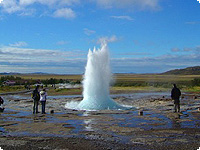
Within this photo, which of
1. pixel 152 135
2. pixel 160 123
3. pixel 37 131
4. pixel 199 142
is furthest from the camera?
pixel 160 123

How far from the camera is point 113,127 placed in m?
11.8

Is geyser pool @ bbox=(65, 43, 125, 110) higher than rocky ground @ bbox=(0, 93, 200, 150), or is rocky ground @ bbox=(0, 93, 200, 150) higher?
geyser pool @ bbox=(65, 43, 125, 110)

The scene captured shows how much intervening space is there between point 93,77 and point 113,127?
1100 cm

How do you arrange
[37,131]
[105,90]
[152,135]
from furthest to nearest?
[105,90], [37,131], [152,135]

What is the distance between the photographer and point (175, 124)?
12500 mm

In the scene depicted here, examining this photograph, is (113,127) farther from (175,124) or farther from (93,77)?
(93,77)

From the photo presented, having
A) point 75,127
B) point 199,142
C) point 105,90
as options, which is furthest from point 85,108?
point 199,142

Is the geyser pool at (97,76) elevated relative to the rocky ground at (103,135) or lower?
elevated

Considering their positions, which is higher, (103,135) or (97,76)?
(97,76)

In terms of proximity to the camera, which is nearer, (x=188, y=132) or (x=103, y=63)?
(x=188, y=132)

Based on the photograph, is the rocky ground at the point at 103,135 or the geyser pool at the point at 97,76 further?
the geyser pool at the point at 97,76

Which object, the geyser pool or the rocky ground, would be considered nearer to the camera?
the rocky ground

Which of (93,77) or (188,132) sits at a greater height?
(93,77)

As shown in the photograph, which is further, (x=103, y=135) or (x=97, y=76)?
(x=97, y=76)
